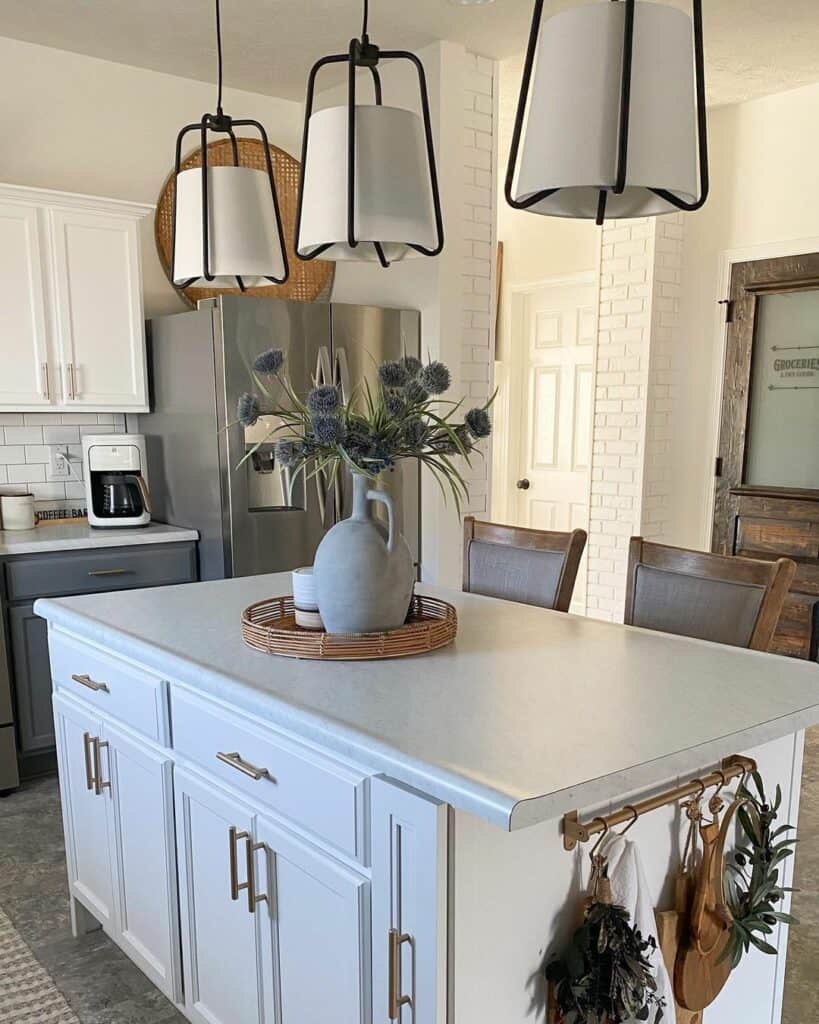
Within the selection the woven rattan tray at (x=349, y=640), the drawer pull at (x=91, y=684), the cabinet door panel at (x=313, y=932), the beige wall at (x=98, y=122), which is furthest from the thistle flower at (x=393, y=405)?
the beige wall at (x=98, y=122)

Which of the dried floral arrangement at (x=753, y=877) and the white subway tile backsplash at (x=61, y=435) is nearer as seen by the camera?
the dried floral arrangement at (x=753, y=877)

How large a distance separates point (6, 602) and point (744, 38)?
12.1ft

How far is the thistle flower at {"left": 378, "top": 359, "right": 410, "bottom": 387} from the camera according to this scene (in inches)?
61.0

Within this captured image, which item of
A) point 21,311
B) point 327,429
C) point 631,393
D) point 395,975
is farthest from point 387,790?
point 631,393

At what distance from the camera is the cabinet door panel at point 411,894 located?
1.10 m

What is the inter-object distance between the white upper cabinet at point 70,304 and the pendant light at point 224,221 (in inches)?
65.7

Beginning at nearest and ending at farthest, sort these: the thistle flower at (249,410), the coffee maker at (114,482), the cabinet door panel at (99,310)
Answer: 1. the thistle flower at (249,410)
2. the cabinet door panel at (99,310)
3. the coffee maker at (114,482)

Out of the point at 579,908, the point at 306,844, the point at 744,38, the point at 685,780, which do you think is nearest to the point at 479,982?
the point at 579,908

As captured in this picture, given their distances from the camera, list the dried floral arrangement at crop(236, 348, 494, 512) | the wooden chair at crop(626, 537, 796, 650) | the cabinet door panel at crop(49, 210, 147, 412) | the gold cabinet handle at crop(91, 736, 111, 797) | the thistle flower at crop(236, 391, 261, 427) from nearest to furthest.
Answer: the dried floral arrangement at crop(236, 348, 494, 512) < the thistle flower at crop(236, 391, 261, 427) < the wooden chair at crop(626, 537, 796, 650) < the gold cabinet handle at crop(91, 736, 111, 797) < the cabinet door panel at crop(49, 210, 147, 412)

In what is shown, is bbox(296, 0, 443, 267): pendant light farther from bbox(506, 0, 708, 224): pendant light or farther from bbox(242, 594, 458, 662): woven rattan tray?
bbox(242, 594, 458, 662): woven rattan tray

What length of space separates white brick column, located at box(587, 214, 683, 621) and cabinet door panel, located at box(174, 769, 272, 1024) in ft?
11.3

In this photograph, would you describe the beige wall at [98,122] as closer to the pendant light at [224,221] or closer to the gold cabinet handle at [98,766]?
the pendant light at [224,221]

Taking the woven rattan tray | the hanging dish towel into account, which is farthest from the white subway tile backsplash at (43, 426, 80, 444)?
the hanging dish towel

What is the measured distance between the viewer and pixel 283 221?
4141mm
